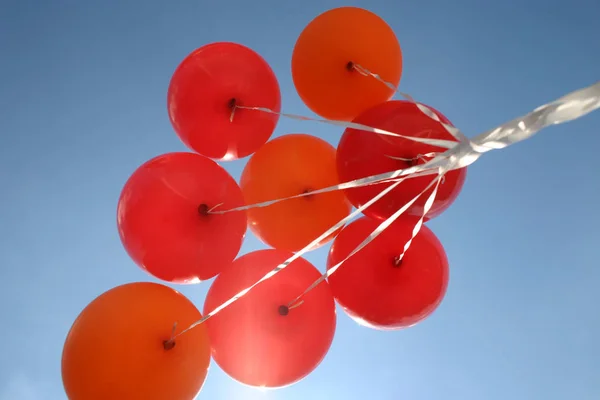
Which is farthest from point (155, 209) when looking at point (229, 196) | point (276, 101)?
point (276, 101)

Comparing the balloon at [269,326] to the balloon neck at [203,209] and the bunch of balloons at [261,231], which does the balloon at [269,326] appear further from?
the balloon neck at [203,209]

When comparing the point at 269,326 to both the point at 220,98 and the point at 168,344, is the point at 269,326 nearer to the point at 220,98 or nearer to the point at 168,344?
the point at 168,344

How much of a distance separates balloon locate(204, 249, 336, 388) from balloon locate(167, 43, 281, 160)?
777 mm

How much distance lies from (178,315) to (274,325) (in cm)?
51

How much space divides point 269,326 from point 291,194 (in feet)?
2.84

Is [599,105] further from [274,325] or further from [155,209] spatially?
[155,209]

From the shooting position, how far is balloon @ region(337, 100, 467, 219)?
2543 mm

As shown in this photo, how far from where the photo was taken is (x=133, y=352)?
2498mm

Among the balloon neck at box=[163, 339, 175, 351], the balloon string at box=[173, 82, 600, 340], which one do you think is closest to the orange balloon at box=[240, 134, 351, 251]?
the balloon neck at box=[163, 339, 175, 351]

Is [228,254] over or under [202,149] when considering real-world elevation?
under

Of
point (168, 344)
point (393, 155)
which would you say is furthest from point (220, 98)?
point (168, 344)

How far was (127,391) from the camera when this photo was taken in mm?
2465

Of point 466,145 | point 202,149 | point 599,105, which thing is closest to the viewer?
point 599,105

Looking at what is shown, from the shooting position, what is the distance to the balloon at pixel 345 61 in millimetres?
3137
